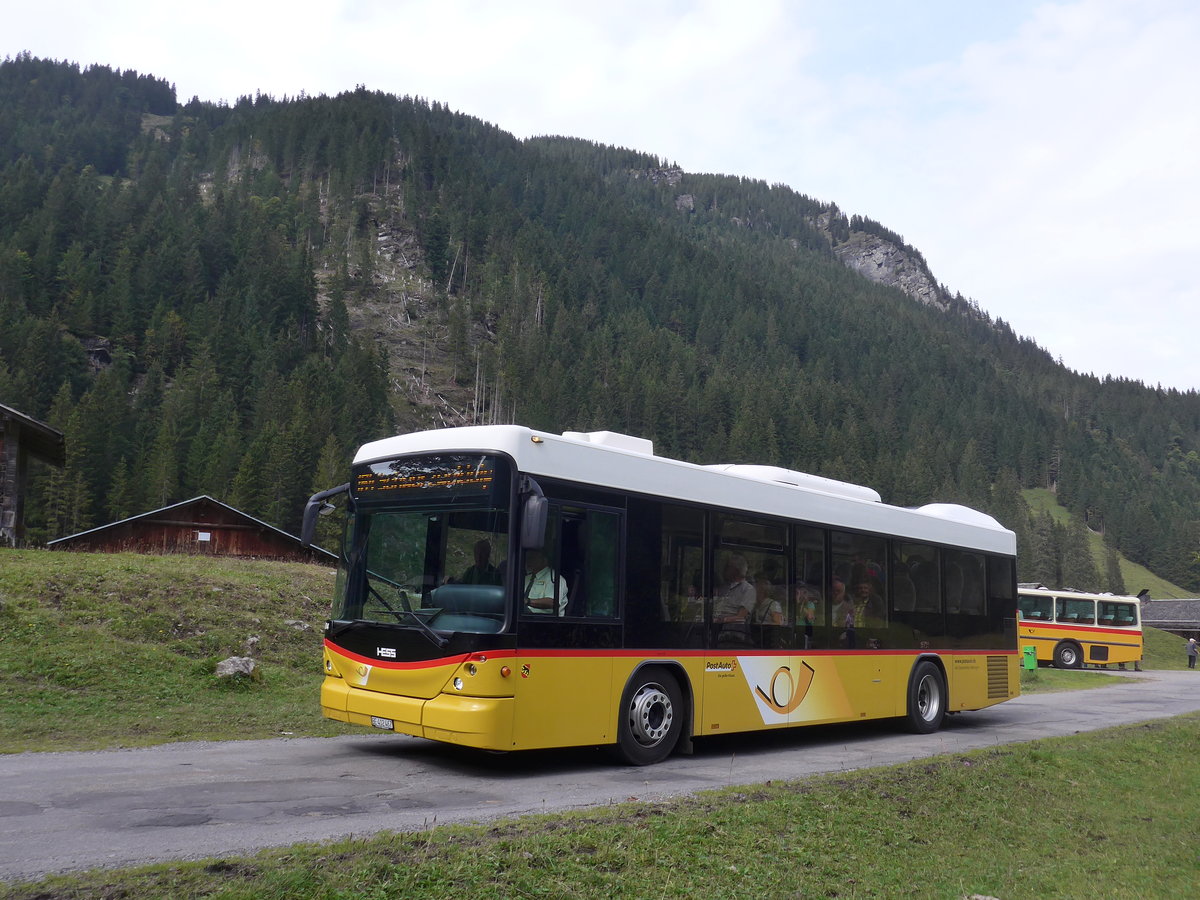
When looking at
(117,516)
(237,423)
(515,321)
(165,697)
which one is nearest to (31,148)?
(515,321)

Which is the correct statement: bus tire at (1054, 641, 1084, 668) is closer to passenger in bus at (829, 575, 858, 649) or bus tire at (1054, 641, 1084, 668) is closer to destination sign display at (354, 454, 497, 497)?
passenger in bus at (829, 575, 858, 649)

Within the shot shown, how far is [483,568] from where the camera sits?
8773 mm

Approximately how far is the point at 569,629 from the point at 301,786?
276 centimetres

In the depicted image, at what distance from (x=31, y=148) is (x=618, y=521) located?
19796cm

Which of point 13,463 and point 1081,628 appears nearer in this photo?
point 13,463

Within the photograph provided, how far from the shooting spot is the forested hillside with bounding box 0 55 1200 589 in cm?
8775

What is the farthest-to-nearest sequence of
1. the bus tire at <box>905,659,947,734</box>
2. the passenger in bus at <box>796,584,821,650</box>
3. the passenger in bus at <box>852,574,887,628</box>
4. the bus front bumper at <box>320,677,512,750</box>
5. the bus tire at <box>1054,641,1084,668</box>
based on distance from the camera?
the bus tire at <box>1054,641,1084,668</box>
the bus tire at <box>905,659,947,734</box>
the passenger in bus at <box>852,574,887,628</box>
the passenger in bus at <box>796,584,821,650</box>
the bus front bumper at <box>320,677,512,750</box>

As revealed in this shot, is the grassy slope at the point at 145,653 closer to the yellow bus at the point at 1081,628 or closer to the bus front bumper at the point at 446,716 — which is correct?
the bus front bumper at the point at 446,716

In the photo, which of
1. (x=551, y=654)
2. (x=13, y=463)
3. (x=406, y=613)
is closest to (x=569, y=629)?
(x=551, y=654)

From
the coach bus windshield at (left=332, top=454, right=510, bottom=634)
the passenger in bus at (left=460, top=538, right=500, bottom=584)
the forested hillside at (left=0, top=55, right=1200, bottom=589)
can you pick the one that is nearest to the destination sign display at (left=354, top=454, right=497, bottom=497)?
the coach bus windshield at (left=332, top=454, right=510, bottom=634)

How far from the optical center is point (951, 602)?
15.0 meters

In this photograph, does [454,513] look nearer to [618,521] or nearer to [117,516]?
[618,521]

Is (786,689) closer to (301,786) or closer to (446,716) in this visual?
(446,716)

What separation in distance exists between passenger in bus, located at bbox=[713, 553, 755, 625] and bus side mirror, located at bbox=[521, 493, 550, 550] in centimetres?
326
